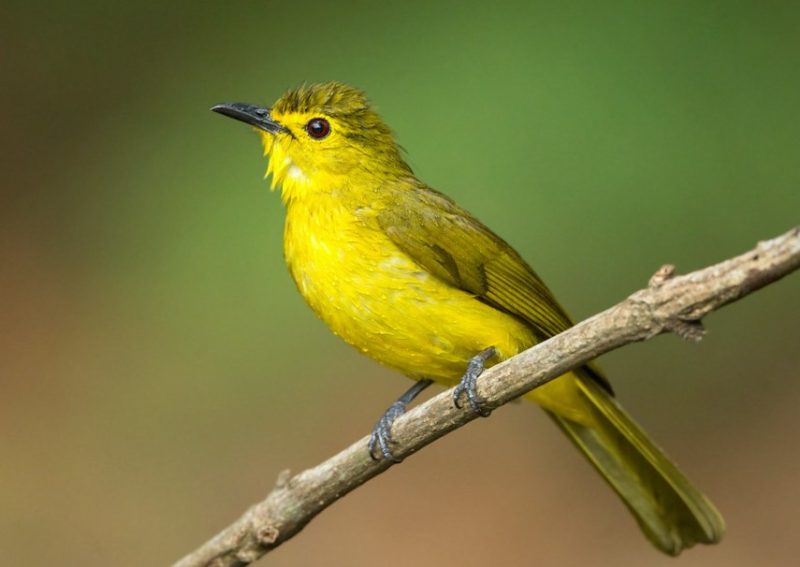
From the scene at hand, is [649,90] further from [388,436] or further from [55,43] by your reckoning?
[55,43]

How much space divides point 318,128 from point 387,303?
0.81m

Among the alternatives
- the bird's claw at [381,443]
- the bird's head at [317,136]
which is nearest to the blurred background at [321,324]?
the bird's head at [317,136]

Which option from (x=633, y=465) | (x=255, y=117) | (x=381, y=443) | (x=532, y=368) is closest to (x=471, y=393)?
(x=532, y=368)

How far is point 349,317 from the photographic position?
396cm

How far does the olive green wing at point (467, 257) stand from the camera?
4098mm

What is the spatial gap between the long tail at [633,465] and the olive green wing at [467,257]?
0.86ft

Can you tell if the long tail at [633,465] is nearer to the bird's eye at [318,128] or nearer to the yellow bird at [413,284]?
the yellow bird at [413,284]

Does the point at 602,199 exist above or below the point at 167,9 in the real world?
below

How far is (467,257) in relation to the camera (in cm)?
417

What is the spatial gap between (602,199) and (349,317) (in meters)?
2.71

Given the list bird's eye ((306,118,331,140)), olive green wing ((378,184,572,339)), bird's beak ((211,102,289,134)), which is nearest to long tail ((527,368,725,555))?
olive green wing ((378,184,572,339))

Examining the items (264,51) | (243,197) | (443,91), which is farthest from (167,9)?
(443,91)

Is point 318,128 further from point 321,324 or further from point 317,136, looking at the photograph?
point 321,324

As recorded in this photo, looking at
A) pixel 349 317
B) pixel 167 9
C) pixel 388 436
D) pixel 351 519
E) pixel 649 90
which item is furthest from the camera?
pixel 167 9
